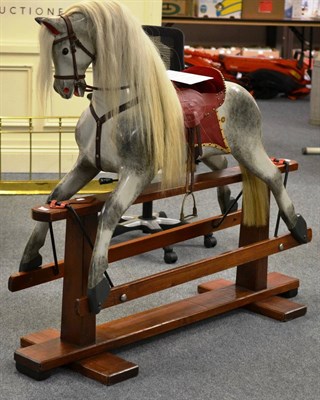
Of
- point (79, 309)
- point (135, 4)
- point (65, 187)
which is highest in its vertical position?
point (135, 4)

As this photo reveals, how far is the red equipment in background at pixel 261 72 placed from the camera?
29.8 ft

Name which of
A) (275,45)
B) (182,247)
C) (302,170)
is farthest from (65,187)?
(275,45)

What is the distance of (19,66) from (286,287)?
270cm

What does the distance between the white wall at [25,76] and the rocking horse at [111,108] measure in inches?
104

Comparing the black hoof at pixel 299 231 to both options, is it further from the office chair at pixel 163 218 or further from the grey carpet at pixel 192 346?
the office chair at pixel 163 218

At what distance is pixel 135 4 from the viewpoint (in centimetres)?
573

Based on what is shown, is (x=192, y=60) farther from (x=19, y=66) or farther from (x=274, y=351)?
(x=274, y=351)

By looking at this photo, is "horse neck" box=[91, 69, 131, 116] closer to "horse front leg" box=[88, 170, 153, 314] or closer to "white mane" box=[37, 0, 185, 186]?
"white mane" box=[37, 0, 185, 186]

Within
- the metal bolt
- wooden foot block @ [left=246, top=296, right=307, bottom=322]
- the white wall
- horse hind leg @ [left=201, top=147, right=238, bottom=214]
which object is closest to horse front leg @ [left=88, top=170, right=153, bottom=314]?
the metal bolt

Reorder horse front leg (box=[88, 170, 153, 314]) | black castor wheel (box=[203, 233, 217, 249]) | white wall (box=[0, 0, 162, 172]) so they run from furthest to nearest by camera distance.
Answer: white wall (box=[0, 0, 162, 172]), black castor wheel (box=[203, 233, 217, 249]), horse front leg (box=[88, 170, 153, 314])

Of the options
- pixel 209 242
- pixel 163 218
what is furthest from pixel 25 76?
pixel 209 242

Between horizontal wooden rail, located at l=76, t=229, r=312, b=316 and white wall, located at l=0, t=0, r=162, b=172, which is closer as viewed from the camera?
horizontal wooden rail, located at l=76, t=229, r=312, b=316

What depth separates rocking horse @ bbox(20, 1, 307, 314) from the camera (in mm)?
2850

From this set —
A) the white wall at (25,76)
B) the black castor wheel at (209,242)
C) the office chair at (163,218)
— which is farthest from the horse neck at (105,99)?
the white wall at (25,76)
